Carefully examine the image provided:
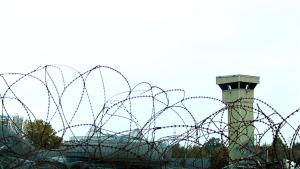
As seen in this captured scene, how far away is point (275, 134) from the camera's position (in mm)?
4590

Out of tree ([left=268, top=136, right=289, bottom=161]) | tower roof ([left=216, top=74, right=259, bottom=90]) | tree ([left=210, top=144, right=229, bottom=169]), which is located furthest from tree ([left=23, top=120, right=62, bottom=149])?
tower roof ([left=216, top=74, right=259, bottom=90])

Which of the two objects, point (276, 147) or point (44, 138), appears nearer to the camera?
point (276, 147)

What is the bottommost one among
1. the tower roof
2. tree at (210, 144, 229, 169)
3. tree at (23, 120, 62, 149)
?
tree at (210, 144, 229, 169)

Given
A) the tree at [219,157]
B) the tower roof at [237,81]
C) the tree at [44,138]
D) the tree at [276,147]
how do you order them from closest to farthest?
the tree at [276,147] → the tree at [44,138] → the tree at [219,157] → the tower roof at [237,81]

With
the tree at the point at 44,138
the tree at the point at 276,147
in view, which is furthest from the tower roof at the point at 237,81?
the tree at the point at 276,147

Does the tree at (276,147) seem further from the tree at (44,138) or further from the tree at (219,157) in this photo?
the tree at (44,138)

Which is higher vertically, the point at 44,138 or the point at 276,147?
the point at 44,138

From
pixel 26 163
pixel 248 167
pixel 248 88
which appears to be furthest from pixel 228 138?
pixel 248 88

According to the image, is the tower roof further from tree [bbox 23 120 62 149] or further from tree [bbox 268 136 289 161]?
tree [bbox 268 136 289 161]

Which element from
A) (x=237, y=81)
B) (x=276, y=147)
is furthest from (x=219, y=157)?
(x=237, y=81)

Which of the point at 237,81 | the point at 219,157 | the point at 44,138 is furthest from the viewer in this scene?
the point at 237,81

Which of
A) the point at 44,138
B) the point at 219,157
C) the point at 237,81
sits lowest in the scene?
the point at 219,157

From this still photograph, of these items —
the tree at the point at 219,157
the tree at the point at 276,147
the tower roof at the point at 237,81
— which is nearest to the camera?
the tree at the point at 276,147

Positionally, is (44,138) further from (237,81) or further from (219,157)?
(237,81)
